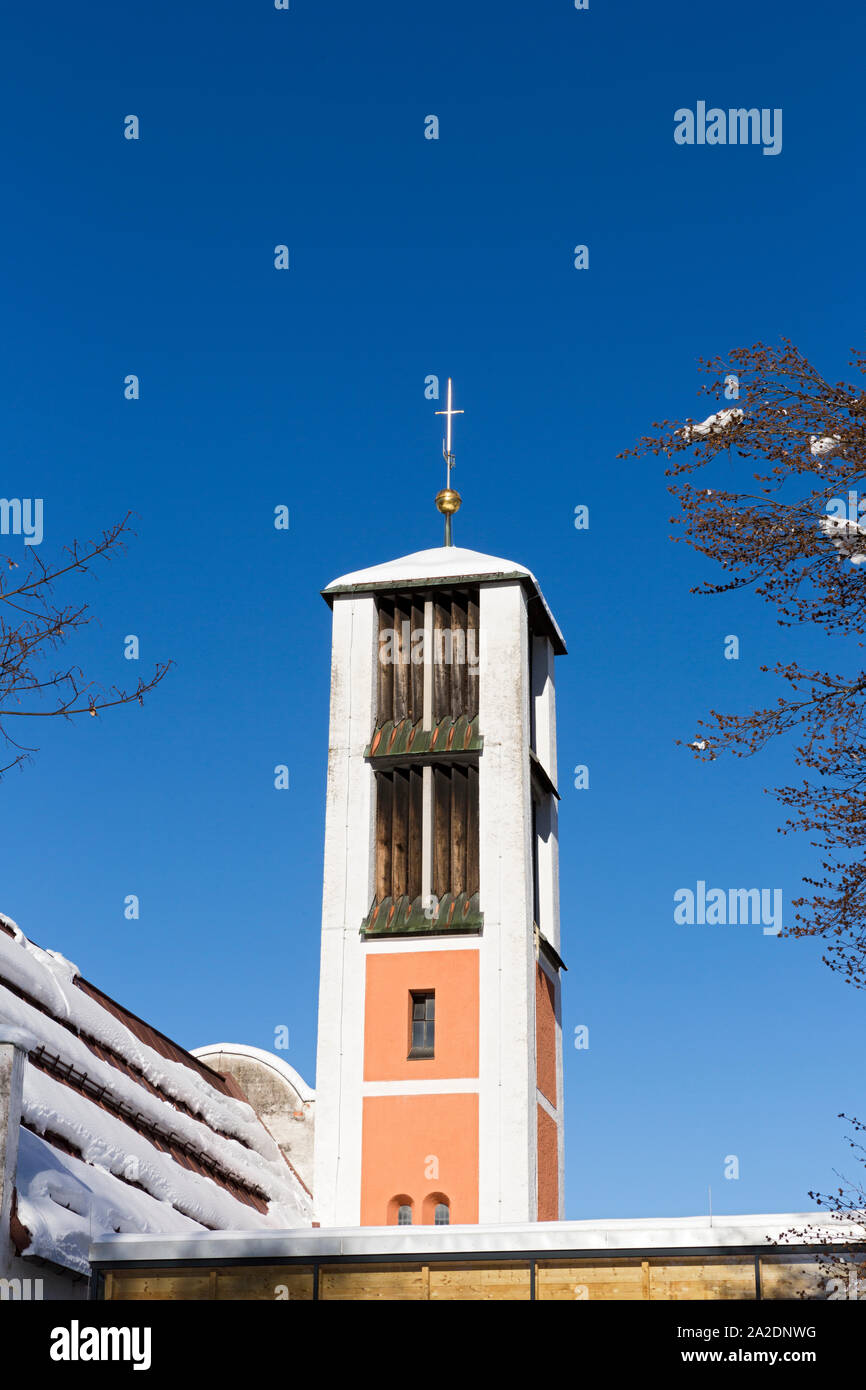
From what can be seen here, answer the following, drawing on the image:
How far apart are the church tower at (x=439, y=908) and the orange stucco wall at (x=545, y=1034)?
0.08 meters

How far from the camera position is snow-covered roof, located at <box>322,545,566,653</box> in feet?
123

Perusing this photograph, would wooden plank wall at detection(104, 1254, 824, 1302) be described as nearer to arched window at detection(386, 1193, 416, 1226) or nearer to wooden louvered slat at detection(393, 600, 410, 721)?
arched window at detection(386, 1193, 416, 1226)

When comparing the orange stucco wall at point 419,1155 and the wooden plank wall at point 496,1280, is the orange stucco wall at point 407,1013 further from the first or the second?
the wooden plank wall at point 496,1280

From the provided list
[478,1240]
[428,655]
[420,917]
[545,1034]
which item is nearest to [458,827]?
[420,917]

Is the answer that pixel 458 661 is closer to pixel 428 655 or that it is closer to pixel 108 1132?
pixel 428 655

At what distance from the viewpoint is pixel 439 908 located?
35250 mm

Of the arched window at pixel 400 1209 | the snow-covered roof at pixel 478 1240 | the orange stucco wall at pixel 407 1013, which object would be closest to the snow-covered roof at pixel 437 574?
the orange stucco wall at pixel 407 1013

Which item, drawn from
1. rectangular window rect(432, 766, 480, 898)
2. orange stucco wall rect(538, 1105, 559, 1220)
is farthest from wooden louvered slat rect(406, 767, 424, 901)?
orange stucco wall rect(538, 1105, 559, 1220)

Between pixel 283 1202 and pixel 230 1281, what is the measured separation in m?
10.4

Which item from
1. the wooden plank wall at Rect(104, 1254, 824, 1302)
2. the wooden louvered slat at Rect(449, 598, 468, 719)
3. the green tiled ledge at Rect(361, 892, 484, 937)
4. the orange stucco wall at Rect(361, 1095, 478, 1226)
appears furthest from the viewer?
the wooden louvered slat at Rect(449, 598, 468, 719)

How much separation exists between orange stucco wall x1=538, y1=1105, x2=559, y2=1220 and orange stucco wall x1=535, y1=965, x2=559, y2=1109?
0.58 m

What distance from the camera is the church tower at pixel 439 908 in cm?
3309
